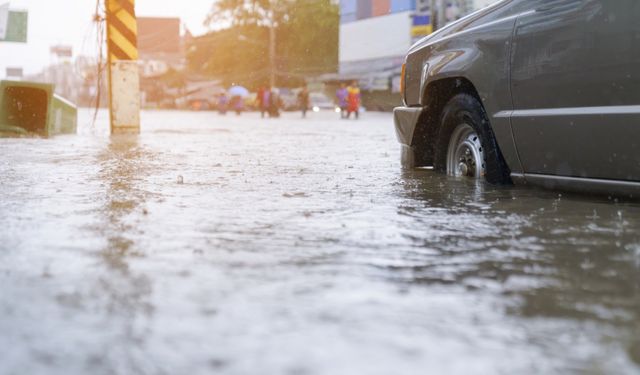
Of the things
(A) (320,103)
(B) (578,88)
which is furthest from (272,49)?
(B) (578,88)

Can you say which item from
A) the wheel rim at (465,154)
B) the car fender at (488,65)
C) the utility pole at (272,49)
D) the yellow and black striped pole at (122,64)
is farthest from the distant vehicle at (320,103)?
the car fender at (488,65)

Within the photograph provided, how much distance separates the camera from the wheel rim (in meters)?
6.20

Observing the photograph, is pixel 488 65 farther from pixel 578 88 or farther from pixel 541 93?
pixel 578 88

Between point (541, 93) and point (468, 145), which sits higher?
point (541, 93)

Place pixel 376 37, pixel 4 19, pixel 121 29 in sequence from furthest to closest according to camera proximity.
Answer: pixel 376 37, pixel 4 19, pixel 121 29

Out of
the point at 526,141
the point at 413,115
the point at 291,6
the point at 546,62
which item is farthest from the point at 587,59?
the point at 291,6

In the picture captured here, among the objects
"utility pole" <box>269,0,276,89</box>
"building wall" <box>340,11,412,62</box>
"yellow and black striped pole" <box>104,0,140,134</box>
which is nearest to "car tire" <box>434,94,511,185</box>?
"yellow and black striped pole" <box>104,0,140,134</box>

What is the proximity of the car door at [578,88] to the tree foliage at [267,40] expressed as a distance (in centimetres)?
5993

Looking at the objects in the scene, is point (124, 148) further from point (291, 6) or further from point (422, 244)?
point (291, 6)

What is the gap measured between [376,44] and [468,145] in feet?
158

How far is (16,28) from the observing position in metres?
22.2

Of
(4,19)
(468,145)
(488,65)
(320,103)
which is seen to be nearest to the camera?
(488,65)

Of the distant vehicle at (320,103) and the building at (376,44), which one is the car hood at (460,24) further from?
the distant vehicle at (320,103)

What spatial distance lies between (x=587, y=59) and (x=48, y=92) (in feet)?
37.5
